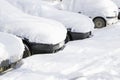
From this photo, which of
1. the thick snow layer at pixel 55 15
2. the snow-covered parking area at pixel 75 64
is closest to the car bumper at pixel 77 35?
the thick snow layer at pixel 55 15

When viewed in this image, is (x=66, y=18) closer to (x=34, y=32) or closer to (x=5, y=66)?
(x=34, y=32)

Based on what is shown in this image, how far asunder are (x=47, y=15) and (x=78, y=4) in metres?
5.14

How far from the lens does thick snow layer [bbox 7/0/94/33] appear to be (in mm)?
10680

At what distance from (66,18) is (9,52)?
492 cm

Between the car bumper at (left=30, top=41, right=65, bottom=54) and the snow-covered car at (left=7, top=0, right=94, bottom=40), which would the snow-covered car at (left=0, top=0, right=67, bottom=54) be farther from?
the snow-covered car at (left=7, top=0, right=94, bottom=40)

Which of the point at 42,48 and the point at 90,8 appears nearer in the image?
the point at 42,48

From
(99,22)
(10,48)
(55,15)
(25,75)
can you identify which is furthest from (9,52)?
(99,22)

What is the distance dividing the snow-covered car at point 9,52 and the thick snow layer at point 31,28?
1.30 meters

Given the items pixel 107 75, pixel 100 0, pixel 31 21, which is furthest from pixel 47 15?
pixel 100 0

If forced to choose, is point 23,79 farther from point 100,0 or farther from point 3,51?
point 100,0

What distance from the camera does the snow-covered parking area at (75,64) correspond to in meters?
7.10

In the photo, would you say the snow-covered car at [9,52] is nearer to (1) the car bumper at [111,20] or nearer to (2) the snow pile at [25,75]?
(2) the snow pile at [25,75]

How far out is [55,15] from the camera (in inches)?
455

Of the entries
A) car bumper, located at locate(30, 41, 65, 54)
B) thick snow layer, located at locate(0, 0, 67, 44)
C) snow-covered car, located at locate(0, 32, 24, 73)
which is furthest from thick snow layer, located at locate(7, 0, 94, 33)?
snow-covered car, located at locate(0, 32, 24, 73)
